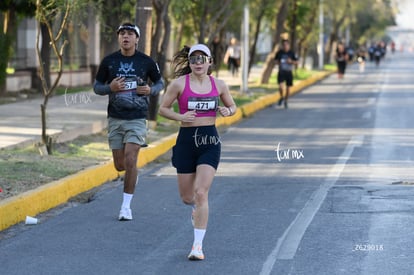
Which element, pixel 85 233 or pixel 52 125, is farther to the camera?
pixel 52 125

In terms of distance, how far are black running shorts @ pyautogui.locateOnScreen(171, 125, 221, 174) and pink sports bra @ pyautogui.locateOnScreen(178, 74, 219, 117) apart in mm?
132

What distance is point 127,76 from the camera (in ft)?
34.2

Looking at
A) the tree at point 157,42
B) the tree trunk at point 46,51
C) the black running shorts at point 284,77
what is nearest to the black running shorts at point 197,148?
the tree at point 157,42

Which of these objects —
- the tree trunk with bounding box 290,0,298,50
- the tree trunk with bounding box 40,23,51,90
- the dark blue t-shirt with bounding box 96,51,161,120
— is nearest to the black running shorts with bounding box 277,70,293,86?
the tree trunk with bounding box 40,23,51,90

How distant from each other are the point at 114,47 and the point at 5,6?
2816 mm

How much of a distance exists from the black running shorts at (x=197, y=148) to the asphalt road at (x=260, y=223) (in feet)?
2.50

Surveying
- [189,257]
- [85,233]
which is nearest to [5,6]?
[85,233]

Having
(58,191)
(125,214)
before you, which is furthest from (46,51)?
(125,214)

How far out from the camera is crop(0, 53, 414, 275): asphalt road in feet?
27.2

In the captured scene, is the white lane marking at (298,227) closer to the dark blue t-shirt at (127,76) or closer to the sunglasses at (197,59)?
the sunglasses at (197,59)

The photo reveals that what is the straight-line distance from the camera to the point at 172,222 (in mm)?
10398

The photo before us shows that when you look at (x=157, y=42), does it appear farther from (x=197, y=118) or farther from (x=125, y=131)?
(x=197, y=118)

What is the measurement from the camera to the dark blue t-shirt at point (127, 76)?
34.3 ft

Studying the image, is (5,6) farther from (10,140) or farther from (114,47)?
(10,140)
